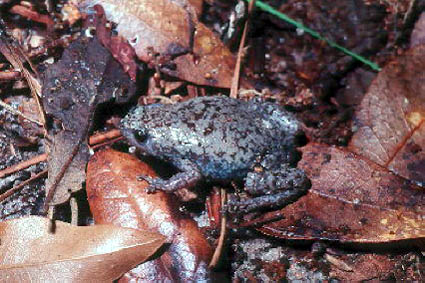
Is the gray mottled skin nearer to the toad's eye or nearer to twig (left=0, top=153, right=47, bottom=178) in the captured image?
the toad's eye

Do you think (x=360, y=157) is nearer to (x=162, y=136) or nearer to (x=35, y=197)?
(x=162, y=136)

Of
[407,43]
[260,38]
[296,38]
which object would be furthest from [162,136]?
[407,43]

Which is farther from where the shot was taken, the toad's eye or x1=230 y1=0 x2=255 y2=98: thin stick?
x1=230 y1=0 x2=255 y2=98: thin stick

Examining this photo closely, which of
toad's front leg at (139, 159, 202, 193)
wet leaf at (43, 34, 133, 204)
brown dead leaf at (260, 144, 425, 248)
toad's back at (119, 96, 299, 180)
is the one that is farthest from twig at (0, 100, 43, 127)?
brown dead leaf at (260, 144, 425, 248)

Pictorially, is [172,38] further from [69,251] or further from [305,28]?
[69,251]

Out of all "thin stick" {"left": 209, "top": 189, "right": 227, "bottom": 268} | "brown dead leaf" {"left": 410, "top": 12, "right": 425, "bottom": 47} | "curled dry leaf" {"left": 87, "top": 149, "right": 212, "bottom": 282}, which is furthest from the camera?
"brown dead leaf" {"left": 410, "top": 12, "right": 425, "bottom": 47}

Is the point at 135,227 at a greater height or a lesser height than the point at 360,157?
lesser
